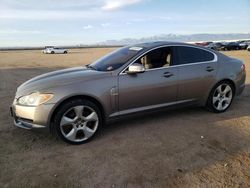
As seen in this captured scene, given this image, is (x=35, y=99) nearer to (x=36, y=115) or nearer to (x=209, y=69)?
(x=36, y=115)

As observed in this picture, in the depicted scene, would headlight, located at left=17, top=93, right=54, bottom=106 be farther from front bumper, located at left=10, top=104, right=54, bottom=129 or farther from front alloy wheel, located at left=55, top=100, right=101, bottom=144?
front alloy wheel, located at left=55, top=100, right=101, bottom=144

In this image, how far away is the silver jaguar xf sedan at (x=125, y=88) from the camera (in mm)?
4176

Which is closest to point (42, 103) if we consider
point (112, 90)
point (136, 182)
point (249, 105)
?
point (112, 90)

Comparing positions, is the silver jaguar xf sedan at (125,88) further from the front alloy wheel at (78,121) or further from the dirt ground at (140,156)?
the dirt ground at (140,156)

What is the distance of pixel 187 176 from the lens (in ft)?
10.9

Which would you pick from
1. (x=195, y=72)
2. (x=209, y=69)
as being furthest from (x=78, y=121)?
(x=209, y=69)

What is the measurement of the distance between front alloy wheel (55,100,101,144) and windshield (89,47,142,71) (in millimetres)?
873

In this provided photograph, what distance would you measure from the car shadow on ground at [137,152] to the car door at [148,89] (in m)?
0.46

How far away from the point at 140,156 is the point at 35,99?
1826 mm

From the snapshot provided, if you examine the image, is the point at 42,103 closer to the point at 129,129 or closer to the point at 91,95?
the point at 91,95

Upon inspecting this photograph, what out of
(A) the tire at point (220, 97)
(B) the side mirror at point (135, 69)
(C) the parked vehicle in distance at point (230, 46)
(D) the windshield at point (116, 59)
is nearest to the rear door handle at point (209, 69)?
(A) the tire at point (220, 97)

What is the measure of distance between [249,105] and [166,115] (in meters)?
2.25

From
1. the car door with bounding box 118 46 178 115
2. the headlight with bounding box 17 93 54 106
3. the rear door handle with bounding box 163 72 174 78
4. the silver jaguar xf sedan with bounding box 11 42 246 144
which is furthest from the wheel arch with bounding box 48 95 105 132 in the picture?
the rear door handle with bounding box 163 72 174 78

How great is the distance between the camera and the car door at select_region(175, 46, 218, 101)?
5.18 meters
